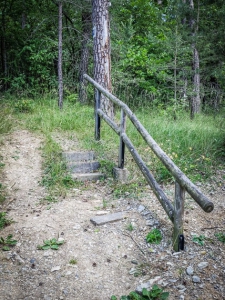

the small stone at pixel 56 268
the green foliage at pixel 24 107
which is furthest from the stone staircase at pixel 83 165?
the green foliage at pixel 24 107

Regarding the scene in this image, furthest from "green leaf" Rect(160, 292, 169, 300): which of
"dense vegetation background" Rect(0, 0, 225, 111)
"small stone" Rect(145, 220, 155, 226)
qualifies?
"dense vegetation background" Rect(0, 0, 225, 111)

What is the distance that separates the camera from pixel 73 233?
12.4ft

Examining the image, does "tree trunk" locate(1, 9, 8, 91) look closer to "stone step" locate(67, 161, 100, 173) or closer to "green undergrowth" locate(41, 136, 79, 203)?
"green undergrowth" locate(41, 136, 79, 203)

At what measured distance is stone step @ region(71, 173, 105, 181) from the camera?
17.4ft

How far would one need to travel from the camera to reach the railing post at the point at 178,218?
325 cm

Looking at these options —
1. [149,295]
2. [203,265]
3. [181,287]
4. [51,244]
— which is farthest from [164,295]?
[51,244]

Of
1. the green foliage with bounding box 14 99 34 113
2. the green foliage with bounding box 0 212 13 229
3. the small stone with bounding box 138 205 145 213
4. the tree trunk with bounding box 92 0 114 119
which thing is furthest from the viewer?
the green foliage with bounding box 14 99 34 113

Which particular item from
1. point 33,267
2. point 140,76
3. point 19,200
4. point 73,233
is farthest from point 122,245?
point 140,76

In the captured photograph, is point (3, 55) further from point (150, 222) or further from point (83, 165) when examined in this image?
point (150, 222)

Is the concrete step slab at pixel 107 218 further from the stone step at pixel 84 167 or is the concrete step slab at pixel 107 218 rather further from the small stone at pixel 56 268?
the stone step at pixel 84 167

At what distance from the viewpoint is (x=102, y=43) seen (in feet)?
24.0

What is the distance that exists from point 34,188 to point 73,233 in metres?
1.56

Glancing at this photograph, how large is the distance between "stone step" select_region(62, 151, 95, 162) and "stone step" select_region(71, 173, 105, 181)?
0.43m

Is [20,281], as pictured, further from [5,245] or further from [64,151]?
[64,151]
